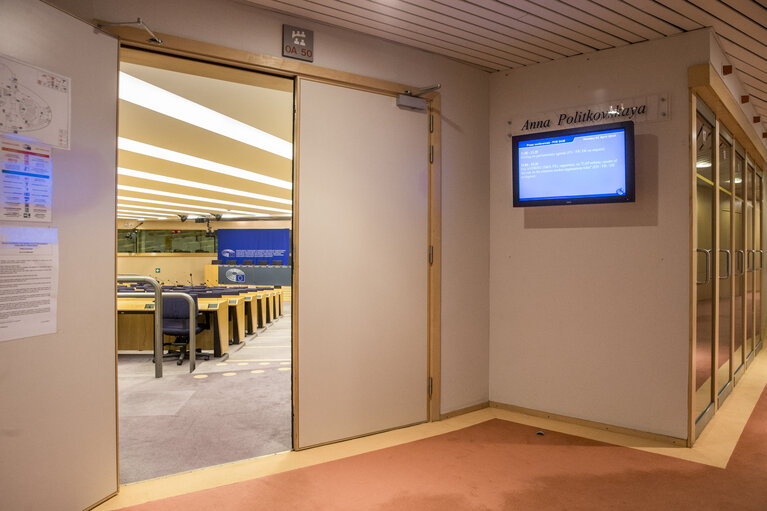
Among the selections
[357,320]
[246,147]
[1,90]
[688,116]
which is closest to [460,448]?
[357,320]

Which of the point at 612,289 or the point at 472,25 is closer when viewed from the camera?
the point at 472,25

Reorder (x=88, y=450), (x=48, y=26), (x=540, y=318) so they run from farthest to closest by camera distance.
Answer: (x=540, y=318), (x=88, y=450), (x=48, y=26)

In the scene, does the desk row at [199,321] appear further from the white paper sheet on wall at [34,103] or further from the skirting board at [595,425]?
the white paper sheet on wall at [34,103]

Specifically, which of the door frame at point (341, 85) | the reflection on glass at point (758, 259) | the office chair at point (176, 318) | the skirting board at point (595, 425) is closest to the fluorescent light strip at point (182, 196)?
the office chair at point (176, 318)

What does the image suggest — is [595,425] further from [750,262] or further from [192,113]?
[192,113]

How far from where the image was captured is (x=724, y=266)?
13.7 ft

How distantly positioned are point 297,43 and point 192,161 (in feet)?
16.4

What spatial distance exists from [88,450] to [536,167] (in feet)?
11.1

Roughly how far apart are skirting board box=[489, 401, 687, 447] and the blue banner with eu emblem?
492 inches

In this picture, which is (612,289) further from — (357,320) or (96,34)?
(96,34)

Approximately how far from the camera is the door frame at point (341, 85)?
8.62ft

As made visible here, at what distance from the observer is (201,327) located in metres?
5.75

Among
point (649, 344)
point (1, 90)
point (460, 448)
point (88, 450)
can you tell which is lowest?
point (460, 448)

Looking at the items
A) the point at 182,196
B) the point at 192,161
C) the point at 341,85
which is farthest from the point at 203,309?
the point at 182,196
